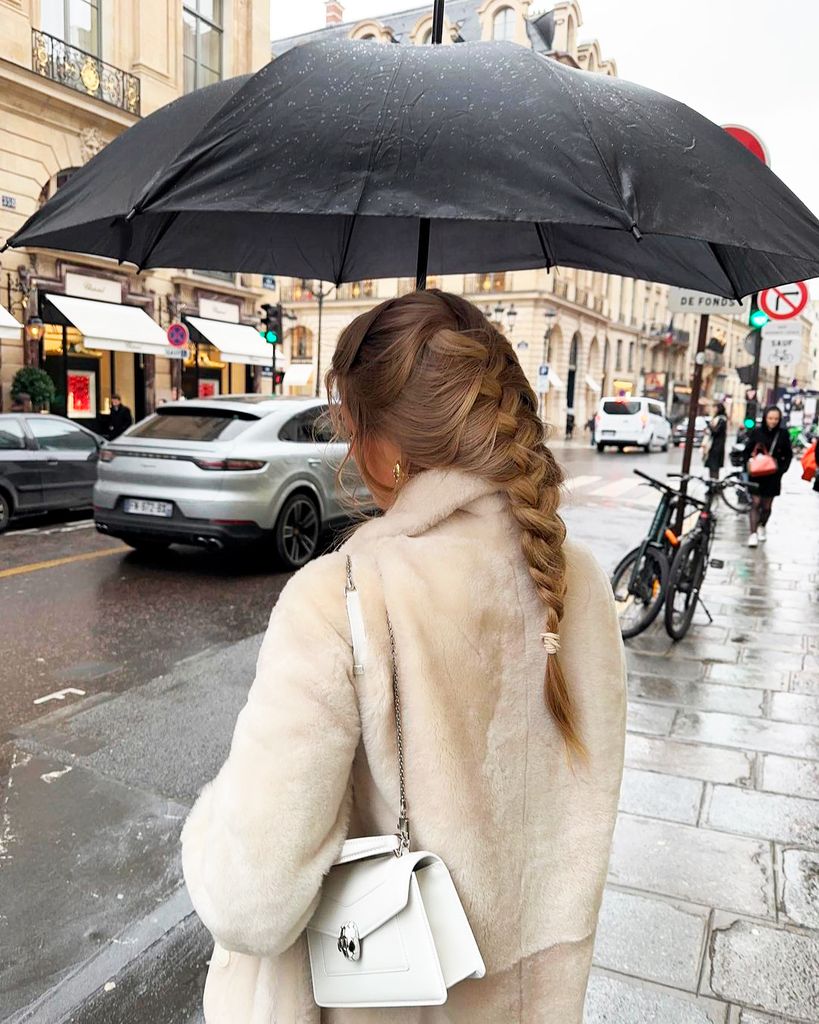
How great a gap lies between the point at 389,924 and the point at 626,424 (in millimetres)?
31103

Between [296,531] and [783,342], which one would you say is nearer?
[296,531]

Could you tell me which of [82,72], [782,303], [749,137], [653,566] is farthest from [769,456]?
[82,72]

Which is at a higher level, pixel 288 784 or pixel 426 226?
pixel 426 226

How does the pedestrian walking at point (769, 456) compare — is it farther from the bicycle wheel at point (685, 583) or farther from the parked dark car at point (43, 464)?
the parked dark car at point (43, 464)

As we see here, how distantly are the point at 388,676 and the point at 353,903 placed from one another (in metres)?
0.30

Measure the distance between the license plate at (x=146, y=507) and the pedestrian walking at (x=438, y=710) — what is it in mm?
6520

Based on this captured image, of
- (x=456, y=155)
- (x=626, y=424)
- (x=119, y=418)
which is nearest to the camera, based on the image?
(x=456, y=155)

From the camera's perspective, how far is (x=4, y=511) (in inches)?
380

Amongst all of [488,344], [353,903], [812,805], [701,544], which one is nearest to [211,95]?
[488,344]

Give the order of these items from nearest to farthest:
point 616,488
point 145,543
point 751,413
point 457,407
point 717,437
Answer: point 457,407, point 145,543, point 751,413, point 717,437, point 616,488

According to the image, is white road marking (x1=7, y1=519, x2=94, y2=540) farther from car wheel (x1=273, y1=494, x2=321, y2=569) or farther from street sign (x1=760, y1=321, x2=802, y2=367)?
street sign (x1=760, y1=321, x2=802, y2=367)

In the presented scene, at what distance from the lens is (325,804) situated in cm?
103

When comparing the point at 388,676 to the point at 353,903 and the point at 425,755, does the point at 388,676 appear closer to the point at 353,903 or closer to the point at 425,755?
the point at 425,755

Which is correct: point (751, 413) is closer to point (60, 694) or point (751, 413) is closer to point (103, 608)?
point (103, 608)
